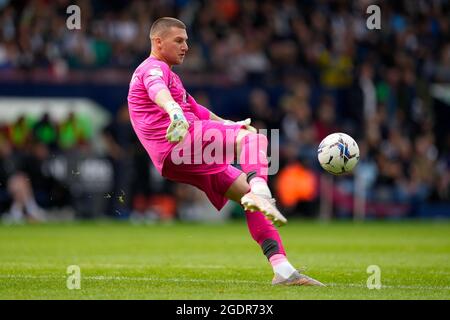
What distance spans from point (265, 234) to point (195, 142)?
1141mm

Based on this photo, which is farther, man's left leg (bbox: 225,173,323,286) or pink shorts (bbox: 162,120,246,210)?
man's left leg (bbox: 225,173,323,286)

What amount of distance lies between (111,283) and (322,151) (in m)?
2.47

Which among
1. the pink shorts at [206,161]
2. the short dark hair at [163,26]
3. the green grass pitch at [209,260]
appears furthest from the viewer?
the short dark hair at [163,26]

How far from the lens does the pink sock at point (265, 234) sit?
967 centimetres

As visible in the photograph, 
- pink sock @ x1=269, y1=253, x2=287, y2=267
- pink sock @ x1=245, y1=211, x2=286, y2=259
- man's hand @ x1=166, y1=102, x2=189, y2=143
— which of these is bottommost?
pink sock @ x1=269, y1=253, x2=287, y2=267

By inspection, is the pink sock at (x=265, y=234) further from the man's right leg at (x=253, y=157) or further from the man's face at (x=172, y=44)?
the man's face at (x=172, y=44)

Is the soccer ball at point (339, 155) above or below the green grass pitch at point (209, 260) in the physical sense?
above

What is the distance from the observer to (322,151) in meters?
10.2

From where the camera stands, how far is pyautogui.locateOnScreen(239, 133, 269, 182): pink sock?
30.1ft

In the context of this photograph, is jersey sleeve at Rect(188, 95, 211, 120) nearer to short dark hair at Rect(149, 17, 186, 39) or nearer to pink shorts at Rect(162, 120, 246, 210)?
pink shorts at Rect(162, 120, 246, 210)

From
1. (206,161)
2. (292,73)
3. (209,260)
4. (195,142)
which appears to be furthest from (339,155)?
(292,73)

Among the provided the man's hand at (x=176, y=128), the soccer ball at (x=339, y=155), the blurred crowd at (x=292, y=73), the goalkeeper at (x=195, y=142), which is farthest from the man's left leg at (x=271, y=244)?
the blurred crowd at (x=292, y=73)

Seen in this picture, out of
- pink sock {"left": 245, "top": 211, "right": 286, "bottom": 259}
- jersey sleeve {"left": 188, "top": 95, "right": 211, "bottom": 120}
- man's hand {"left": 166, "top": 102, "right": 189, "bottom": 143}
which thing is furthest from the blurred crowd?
man's hand {"left": 166, "top": 102, "right": 189, "bottom": 143}
